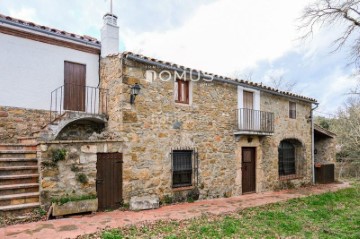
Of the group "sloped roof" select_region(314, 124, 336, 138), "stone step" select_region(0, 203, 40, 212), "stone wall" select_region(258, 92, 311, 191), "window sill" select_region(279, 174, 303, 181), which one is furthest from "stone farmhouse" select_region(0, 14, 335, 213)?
"sloped roof" select_region(314, 124, 336, 138)

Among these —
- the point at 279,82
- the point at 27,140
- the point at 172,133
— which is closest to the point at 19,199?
the point at 27,140

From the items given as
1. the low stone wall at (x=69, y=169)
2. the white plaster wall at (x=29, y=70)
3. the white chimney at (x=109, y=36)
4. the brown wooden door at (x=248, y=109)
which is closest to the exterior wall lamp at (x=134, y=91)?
the low stone wall at (x=69, y=169)

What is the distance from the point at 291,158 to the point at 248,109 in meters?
5.02

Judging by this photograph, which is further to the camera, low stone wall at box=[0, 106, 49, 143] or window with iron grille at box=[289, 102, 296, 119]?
window with iron grille at box=[289, 102, 296, 119]

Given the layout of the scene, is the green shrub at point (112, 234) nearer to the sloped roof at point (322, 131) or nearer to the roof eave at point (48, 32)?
the roof eave at point (48, 32)

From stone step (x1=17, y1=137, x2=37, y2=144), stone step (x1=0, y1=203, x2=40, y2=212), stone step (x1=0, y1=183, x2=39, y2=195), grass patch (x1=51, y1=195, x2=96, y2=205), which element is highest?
stone step (x1=17, y1=137, x2=37, y2=144)

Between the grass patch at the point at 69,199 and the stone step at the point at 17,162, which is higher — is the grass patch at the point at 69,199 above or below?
below

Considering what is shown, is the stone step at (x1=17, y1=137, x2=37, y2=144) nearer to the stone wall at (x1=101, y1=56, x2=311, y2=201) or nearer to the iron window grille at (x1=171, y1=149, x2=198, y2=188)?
the stone wall at (x1=101, y1=56, x2=311, y2=201)

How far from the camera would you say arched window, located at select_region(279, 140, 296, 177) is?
1338 cm

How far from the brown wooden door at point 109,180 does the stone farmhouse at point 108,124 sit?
0.09 feet

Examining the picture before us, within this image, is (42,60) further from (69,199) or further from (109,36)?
(69,199)

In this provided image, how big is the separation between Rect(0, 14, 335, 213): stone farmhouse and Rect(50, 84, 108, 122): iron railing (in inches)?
1.3

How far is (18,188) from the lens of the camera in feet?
21.0

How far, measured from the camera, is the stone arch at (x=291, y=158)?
13383 millimetres
